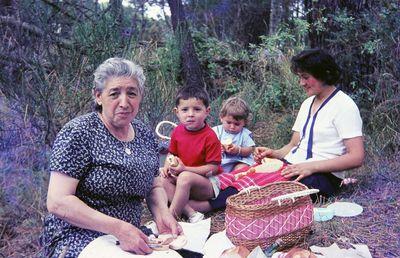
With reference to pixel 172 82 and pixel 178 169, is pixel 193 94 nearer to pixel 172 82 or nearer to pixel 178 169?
pixel 178 169

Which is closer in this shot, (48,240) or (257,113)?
(48,240)

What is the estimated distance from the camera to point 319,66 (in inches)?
138

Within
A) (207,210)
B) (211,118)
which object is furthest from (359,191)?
(211,118)

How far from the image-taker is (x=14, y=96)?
13.4ft

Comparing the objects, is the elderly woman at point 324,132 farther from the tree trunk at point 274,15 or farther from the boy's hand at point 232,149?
the tree trunk at point 274,15

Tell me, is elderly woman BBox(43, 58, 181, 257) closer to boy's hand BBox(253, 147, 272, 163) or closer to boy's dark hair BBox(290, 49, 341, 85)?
boy's hand BBox(253, 147, 272, 163)

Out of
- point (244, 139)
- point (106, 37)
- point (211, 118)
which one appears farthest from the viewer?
point (211, 118)

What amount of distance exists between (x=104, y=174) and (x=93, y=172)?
0.05 metres

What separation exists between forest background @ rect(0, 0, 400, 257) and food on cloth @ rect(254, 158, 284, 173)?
0.56 meters

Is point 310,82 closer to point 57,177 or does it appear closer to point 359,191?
point 359,191

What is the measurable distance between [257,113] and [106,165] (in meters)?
3.70

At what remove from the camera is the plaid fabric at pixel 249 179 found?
3.48 m

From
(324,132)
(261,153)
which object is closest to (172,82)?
(261,153)

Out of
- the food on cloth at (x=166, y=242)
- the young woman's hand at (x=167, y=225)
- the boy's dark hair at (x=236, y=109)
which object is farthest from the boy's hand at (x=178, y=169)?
the food on cloth at (x=166, y=242)
